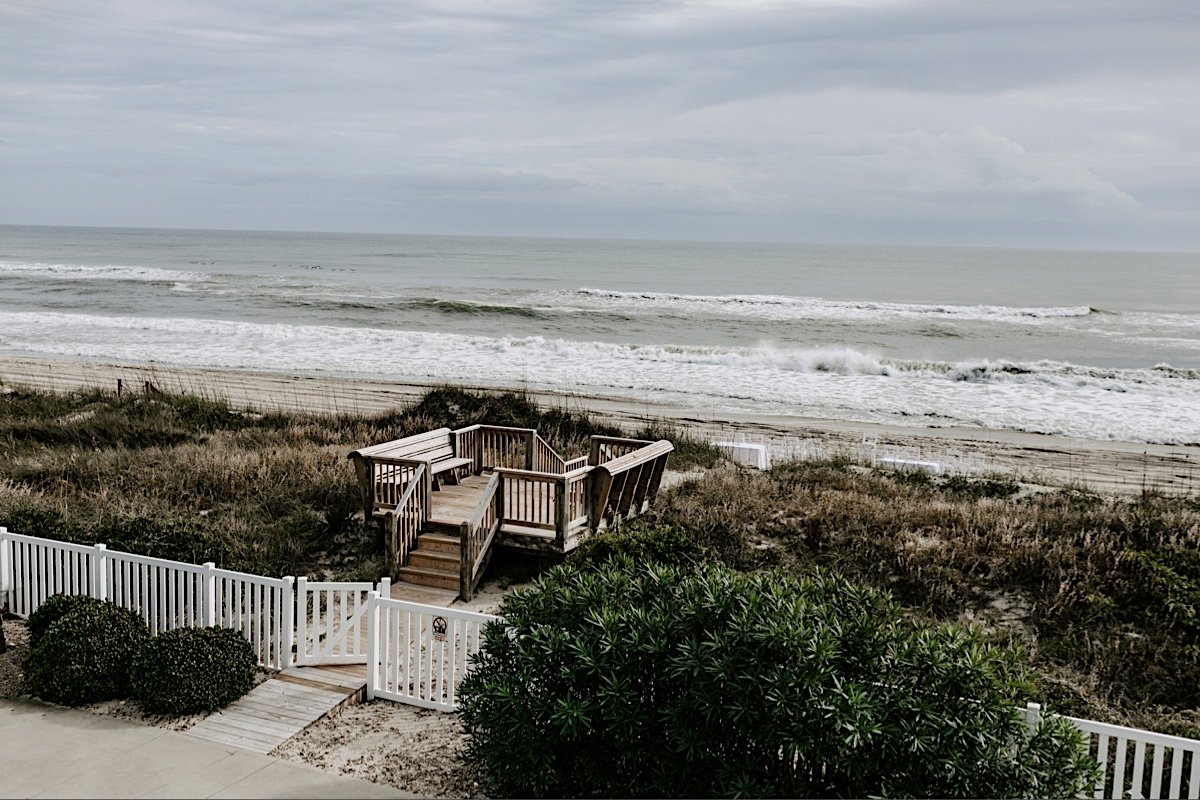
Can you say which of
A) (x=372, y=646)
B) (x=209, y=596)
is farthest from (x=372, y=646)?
(x=209, y=596)

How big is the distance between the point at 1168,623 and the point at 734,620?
6.95 meters

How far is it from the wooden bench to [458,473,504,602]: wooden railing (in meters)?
0.99

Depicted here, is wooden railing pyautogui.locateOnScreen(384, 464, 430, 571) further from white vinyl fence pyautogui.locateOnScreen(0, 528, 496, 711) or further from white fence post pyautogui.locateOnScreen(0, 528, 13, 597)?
white fence post pyautogui.locateOnScreen(0, 528, 13, 597)

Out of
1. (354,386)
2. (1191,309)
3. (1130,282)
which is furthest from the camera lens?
(1130,282)

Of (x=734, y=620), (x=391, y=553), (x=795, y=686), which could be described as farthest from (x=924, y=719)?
(x=391, y=553)

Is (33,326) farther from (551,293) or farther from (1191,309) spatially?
(1191,309)

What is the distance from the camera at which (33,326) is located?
160 feet

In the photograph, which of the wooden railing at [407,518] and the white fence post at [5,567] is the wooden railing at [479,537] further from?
the white fence post at [5,567]

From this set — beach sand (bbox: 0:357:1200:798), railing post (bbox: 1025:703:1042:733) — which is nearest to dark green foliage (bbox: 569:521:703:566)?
beach sand (bbox: 0:357:1200:798)

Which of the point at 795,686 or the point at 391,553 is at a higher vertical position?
the point at 795,686

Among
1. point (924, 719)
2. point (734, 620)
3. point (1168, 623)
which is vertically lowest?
point (1168, 623)

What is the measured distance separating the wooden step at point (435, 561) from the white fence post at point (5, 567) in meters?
4.41

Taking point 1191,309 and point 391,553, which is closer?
point 391,553

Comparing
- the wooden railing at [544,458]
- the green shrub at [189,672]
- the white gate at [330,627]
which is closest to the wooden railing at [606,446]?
the wooden railing at [544,458]
